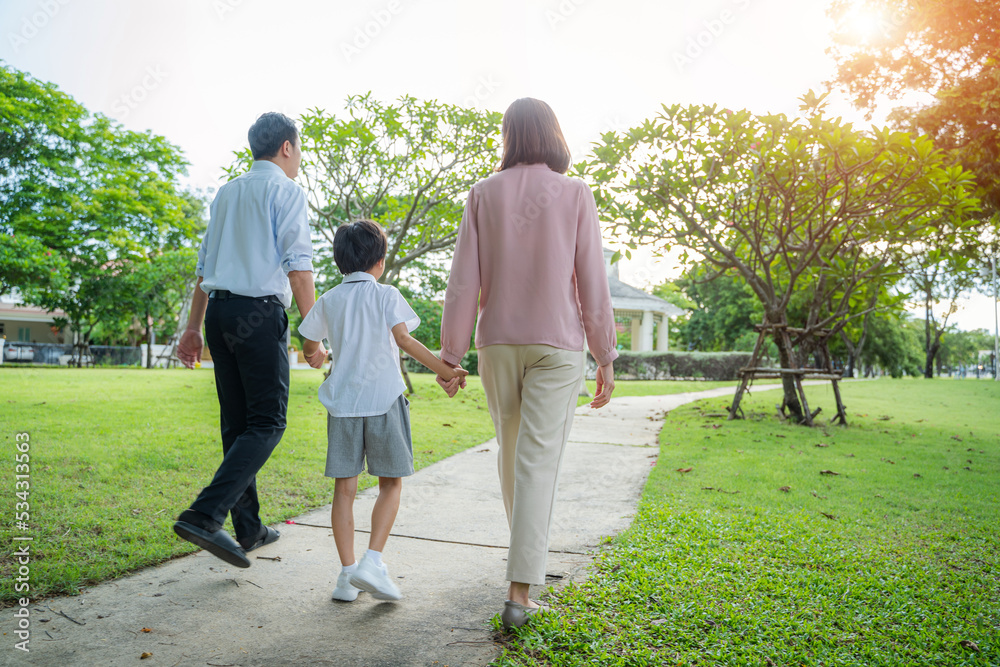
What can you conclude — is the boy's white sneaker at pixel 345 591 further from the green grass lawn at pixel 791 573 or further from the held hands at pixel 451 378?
the held hands at pixel 451 378

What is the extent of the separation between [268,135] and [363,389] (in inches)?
52.5

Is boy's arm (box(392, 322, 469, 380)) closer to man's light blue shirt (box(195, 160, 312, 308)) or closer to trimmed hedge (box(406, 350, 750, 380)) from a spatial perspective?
man's light blue shirt (box(195, 160, 312, 308))

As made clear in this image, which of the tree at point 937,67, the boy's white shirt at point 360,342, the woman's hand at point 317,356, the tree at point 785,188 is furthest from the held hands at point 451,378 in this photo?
the tree at point 937,67

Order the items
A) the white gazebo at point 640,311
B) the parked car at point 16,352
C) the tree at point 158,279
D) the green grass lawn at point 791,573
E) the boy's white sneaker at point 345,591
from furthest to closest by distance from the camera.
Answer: the white gazebo at point 640,311 < the parked car at point 16,352 < the tree at point 158,279 < the boy's white sneaker at point 345,591 < the green grass lawn at point 791,573

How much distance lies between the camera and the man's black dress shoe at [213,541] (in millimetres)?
2490

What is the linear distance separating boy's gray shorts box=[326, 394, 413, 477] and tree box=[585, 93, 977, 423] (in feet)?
21.7

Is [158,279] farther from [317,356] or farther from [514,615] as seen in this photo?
[514,615]

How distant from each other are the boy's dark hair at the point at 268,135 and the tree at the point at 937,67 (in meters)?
8.69

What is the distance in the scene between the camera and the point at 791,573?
122 inches

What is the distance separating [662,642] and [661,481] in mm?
2941

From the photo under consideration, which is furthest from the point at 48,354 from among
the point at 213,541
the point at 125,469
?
the point at 213,541

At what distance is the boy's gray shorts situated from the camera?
271 centimetres

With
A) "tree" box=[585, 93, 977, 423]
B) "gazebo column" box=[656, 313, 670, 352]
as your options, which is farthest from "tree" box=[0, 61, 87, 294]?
"gazebo column" box=[656, 313, 670, 352]

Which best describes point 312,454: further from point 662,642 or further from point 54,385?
point 54,385
